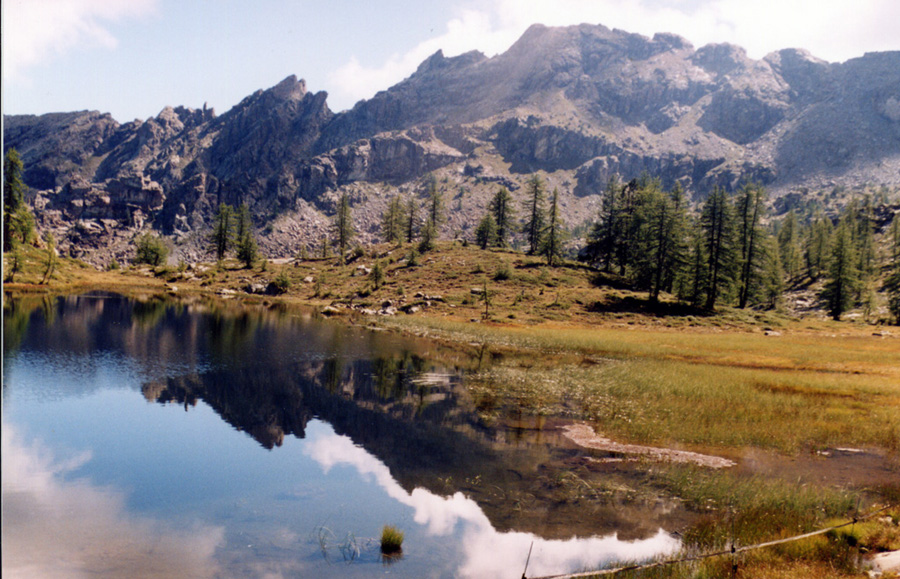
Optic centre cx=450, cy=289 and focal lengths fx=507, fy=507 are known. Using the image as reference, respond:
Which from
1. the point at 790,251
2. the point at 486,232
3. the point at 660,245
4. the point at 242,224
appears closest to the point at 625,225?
the point at 660,245

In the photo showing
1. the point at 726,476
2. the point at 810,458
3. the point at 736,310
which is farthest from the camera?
the point at 736,310

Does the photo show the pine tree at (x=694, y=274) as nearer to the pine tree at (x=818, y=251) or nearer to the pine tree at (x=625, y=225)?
the pine tree at (x=625, y=225)

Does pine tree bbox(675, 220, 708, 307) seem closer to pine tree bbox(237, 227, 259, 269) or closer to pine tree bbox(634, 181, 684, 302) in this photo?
pine tree bbox(634, 181, 684, 302)

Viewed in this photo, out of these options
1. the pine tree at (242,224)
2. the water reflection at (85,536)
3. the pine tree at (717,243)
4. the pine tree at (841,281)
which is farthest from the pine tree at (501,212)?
the water reflection at (85,536)

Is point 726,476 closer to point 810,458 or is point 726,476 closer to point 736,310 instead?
point 810,458

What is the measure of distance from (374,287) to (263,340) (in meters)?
50.6

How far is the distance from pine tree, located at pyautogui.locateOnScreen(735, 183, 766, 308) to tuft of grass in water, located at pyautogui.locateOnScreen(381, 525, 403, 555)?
91995 mm

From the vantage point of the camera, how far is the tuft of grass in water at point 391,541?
16.9 m

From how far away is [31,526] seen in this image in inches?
657

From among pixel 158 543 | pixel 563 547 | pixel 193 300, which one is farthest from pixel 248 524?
pixel 193 300

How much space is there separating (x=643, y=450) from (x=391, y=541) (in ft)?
48.9

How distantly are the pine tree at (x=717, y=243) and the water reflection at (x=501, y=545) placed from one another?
255ft

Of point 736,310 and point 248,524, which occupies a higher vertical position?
point 736,310

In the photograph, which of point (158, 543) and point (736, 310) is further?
point (736, 310)
